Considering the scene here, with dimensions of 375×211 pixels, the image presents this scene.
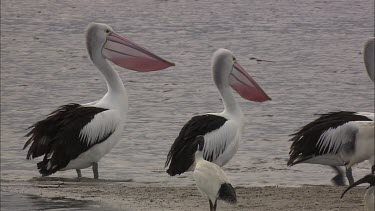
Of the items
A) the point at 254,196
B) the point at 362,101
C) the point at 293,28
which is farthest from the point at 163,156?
the point at 293,28

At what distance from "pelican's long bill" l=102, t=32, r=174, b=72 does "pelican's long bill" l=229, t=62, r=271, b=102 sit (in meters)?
0.77

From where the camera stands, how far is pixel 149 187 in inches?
338

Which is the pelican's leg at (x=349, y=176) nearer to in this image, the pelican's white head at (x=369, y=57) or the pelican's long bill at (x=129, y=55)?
the pelican's white head at (x=369, y=57)

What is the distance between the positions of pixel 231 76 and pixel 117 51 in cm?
119

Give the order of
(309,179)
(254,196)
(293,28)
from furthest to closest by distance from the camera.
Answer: (293,28) → (309,179) → (254,196)

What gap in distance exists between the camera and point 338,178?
9359 mm

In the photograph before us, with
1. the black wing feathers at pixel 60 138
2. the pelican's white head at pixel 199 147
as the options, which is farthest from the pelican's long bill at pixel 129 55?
the pelican's white head at pixel 199 147

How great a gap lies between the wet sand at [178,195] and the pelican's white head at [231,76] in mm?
1270

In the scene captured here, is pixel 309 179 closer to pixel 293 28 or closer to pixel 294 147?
pixel 294 147

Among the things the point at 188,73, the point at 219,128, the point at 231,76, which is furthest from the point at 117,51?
the point at 188,73

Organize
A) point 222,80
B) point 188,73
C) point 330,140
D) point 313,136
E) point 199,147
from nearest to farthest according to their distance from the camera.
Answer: point 199,147
point 330,140
point 313,136
point 222,80
point 188,73

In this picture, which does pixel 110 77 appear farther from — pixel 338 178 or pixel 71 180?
pixel 338 178

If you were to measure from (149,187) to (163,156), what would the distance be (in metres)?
1.83

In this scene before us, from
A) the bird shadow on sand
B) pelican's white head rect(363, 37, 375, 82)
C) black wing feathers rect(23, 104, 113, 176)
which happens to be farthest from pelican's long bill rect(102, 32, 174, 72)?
pelican's white head rect(363, 37, 375, 82)
